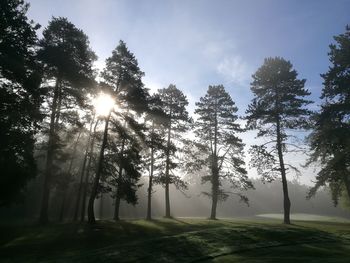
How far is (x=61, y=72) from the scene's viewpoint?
81.6 ft

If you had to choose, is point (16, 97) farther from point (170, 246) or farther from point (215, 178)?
point (215, 178)

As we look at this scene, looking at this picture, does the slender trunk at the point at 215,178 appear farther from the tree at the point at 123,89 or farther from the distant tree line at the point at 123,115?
the tree at the point at 123,89

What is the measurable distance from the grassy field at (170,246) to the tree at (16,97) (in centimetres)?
418

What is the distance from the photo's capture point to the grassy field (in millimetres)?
13945

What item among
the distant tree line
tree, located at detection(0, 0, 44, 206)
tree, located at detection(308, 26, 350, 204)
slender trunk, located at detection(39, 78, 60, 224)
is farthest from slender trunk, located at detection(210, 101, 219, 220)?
tree, located at detection(0, 0, 44, 206)

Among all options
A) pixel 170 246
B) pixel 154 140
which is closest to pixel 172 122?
pixel 154 140

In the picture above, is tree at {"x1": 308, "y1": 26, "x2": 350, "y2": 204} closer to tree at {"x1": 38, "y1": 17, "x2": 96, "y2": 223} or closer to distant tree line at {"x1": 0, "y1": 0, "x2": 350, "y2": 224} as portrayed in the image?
distant tree line at {"x1": 0, "y1": 0, "x2": 350, "y2": 224}

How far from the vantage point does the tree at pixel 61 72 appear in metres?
24.9

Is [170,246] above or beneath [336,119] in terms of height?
beneath

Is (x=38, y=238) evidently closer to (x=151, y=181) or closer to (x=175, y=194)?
(x=151, y=181)

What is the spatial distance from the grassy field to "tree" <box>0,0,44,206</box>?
13.7 ft

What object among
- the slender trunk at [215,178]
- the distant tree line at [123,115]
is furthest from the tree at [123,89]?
the slender trunk at [215,178]

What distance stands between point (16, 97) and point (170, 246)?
13224 millimetres

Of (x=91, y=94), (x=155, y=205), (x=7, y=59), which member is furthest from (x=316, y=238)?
(x=155, y=205)
